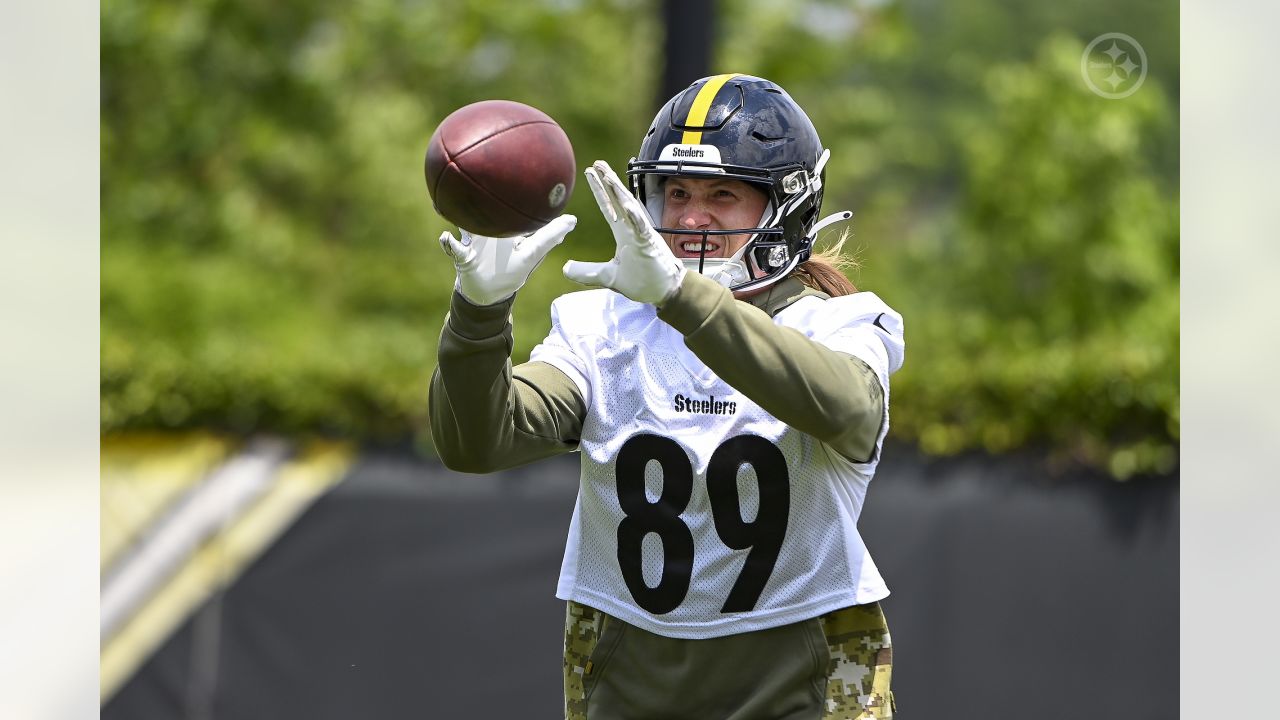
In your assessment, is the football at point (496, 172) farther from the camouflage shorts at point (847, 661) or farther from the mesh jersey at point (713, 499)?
the camouflage shorts at point (847, 661)

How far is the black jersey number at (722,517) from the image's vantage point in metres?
2.73

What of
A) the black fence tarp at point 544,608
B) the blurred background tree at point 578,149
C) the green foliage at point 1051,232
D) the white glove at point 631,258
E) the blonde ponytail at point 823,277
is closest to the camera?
the white glove at point 631,258

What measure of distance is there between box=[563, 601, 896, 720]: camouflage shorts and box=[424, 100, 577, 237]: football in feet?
2.75

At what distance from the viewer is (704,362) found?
98.3 inches

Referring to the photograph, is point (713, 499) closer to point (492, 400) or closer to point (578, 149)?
point (492, 400)

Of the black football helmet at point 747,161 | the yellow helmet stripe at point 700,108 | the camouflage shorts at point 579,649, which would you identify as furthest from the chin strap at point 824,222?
the camouflage shorts at point 579,649

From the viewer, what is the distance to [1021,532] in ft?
17.4

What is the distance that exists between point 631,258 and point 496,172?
30 centimetres

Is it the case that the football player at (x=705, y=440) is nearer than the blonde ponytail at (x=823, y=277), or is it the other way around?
the football player at (x=705, y=440)

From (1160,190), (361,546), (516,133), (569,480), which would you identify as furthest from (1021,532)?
(1160,190)

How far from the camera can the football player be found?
102 inches

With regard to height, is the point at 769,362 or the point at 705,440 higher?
the point at 769,362

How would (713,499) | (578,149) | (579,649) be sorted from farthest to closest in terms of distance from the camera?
(578,149)
(579,649)
(713,499)

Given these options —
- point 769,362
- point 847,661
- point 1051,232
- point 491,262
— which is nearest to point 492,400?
point 491,262
